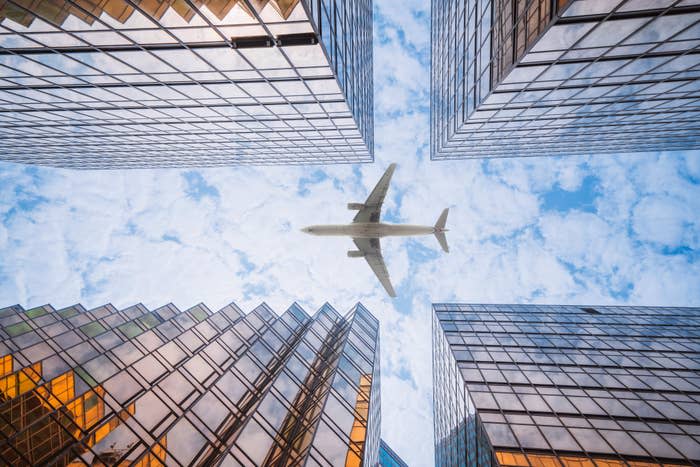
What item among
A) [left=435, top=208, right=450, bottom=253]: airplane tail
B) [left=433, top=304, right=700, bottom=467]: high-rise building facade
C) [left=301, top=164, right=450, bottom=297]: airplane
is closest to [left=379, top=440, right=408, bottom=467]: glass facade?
[left=433, top=304, right=700, bottom=467]: high-rise building facade

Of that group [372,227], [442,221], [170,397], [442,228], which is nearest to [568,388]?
[442,228]

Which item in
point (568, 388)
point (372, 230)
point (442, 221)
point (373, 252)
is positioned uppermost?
point (442, 221)

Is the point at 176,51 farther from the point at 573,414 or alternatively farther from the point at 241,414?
the point at 573,414

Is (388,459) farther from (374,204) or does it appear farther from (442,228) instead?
(374,204)

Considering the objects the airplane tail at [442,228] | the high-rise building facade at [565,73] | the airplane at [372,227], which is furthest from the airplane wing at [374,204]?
the high-rise building facade at [565,73]

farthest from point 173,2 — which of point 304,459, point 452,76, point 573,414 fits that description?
point 573,414
